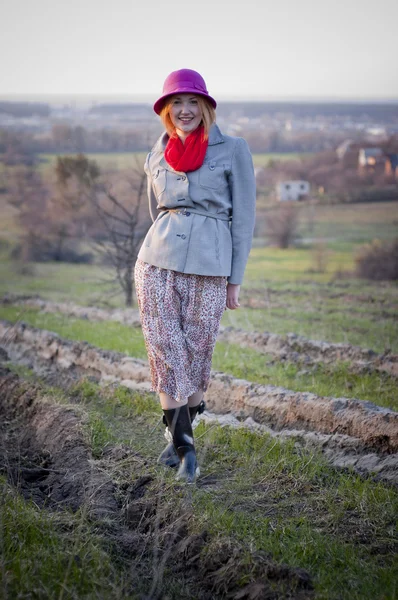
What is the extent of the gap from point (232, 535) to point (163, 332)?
43.5 inches

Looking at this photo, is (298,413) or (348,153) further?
(348,153)

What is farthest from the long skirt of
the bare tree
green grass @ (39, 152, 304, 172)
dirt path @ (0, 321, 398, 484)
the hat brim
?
green grass @ (39, 152, 304, 172)

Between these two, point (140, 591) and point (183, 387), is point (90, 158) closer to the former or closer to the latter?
point (183, 387)

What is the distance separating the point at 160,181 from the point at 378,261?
1217 cm

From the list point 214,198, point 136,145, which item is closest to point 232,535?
point 214,198

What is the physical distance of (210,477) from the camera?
148 inches

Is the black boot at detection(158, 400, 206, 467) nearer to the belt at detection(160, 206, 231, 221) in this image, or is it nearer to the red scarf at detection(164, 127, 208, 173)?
the belt at detection(160, 206, 231, 221)

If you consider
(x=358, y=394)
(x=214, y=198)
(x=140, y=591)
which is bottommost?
(x=358, y=394)

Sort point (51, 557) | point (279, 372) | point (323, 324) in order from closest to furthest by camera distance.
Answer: point (51, 557) < point (279, 372) < point (323, 324)

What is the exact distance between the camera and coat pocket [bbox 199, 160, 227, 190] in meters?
3.46

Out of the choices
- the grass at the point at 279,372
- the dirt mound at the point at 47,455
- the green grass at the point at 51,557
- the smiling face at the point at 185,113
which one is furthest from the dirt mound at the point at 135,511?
the smiling face at the point at 185,113

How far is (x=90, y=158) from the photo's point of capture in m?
12.7

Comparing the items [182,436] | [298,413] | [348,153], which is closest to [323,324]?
[298,413]

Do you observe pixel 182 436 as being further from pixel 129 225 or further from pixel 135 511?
pixel 129 225
